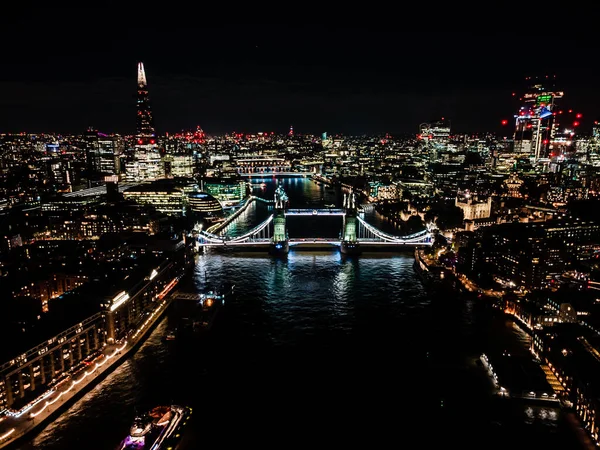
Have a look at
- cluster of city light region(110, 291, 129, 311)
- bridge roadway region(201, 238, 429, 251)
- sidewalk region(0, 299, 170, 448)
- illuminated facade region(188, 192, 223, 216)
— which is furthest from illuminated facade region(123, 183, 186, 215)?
sidewalk region(0, 299, 170, 448)

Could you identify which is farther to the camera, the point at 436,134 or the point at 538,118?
the point at 436,134

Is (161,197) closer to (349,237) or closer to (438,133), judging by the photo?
(349,237)

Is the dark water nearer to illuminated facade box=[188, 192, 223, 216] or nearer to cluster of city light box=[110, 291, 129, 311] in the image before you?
cluster of city light box=[110, 291, 129, 311]

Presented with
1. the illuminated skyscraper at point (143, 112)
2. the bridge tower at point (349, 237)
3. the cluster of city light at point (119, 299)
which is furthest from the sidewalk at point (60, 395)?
the illuminated skyscraper at point (143, 112)

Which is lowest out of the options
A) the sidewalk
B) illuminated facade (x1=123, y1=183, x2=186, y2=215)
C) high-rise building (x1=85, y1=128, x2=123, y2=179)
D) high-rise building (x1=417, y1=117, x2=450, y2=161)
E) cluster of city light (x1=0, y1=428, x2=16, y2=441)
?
cluster of city light (x1=0, y1=428, x2=16, y2=441)

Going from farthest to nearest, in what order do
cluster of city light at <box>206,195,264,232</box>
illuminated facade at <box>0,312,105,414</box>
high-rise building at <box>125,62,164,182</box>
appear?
high-rise building at <box>125,62,164,182</box> < cluster of city light at <box>206,195,264,232</box> < illuminated facade at <box>0,312,105,414</box>

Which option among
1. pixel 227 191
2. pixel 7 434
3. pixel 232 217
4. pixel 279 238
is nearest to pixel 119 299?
pixel 7 434

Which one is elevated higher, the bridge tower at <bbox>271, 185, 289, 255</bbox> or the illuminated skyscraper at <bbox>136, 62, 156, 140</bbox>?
the illuminated skyscraper at <bbox>136, 62, 156, 140</bbox>
